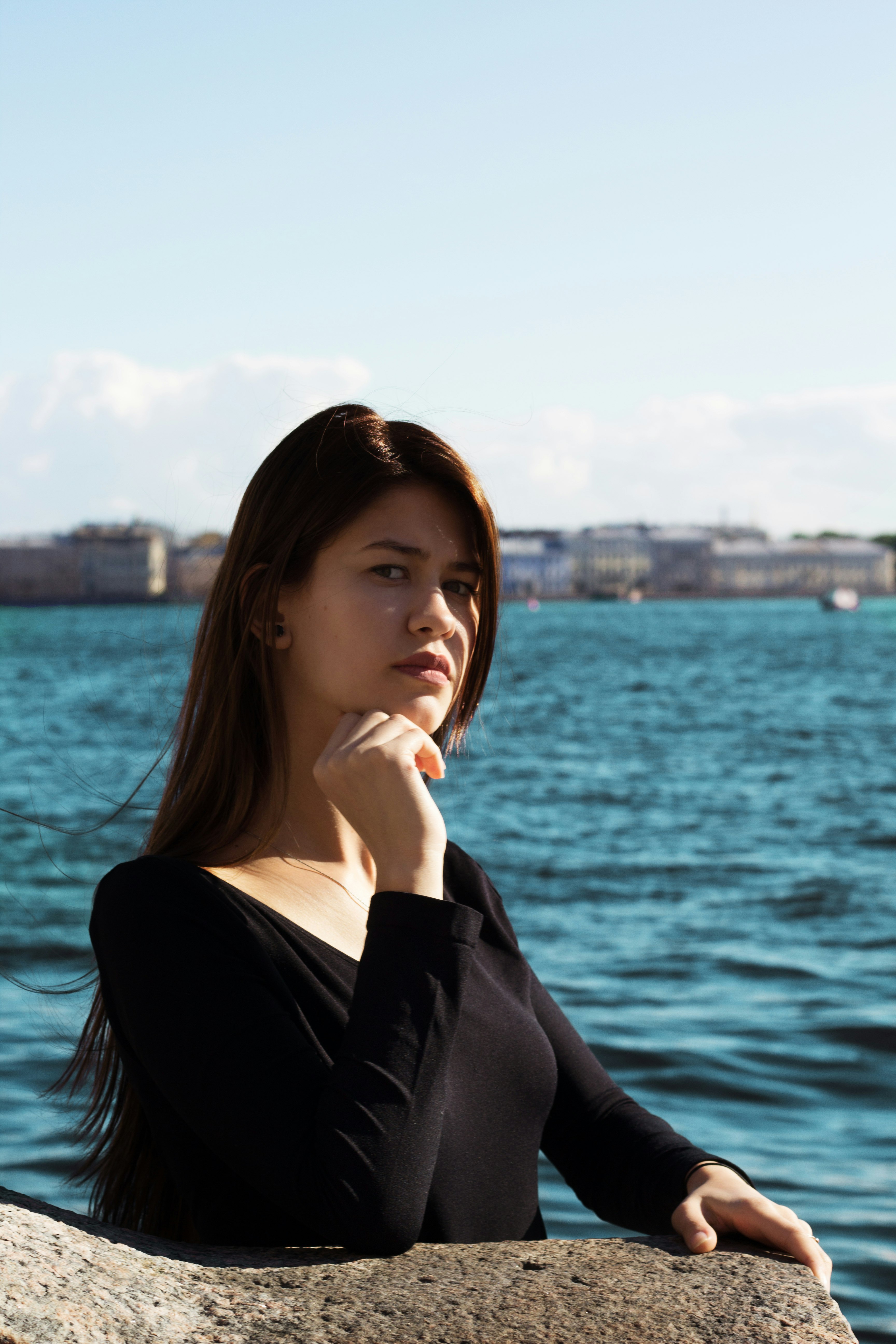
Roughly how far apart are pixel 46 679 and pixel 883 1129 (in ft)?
117

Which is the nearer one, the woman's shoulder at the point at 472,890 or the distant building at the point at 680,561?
the woman's shoulder at the point at 472,890

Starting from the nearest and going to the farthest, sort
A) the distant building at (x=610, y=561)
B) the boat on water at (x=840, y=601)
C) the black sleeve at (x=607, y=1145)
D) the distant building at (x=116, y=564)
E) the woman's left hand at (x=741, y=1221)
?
the woman's left hand at (x=741, y=1221)
the black sleeve at (x=607, y=1145)
the boat on water at (x=840, y=601)
the distant building at (x=116, y=564)
the distant building at (x=610, y=561)

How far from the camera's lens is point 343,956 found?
1.64 metres

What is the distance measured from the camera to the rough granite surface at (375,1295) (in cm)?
117

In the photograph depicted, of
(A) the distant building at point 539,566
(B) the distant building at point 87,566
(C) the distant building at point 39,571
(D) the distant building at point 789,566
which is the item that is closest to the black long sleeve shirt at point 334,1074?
(B) the distant building at point 87,566

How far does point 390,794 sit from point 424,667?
21 cm

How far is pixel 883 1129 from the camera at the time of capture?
17.8 feet

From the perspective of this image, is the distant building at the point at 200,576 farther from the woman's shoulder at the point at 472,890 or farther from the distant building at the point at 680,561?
the distant building at the point at 680,561

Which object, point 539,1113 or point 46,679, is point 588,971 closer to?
point 539,1113

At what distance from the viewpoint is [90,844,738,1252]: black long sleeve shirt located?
1371 mm

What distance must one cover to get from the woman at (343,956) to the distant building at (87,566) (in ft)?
391

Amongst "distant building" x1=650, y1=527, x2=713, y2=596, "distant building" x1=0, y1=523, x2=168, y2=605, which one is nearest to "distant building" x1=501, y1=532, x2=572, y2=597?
"distant building" x1=650, y1=527, x2=713, y2=596

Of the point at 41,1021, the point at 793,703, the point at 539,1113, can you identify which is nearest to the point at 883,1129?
the point at 41,1021

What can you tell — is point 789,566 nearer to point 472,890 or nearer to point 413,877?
point 472,890
